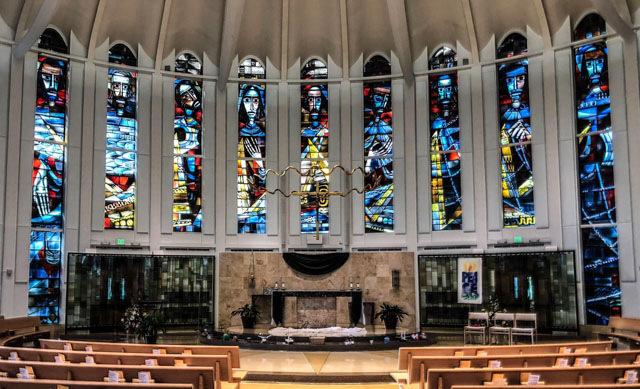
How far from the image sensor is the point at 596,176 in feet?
59.4

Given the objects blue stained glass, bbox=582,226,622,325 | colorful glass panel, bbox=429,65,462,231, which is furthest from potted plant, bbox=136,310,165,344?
blue stained glass, bbox=582,226,622,325

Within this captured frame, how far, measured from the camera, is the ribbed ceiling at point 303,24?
64.2 ft

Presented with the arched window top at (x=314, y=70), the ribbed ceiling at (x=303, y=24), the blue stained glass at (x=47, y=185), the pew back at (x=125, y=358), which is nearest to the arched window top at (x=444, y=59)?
the ribbed ceiling at (x=303, y=24)

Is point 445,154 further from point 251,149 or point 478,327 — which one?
point 478,327

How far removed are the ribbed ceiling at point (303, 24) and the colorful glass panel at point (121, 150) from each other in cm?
127

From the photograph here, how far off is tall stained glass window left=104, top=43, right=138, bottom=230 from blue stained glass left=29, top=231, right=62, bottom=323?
5.63 feet

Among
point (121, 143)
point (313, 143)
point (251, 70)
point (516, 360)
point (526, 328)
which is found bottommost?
point (526, 328)

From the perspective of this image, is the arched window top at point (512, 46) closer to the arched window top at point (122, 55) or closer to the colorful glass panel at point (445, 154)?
the colorful glass panel at point (445, 154)

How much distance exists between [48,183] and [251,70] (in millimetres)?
7365

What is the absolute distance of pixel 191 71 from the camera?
21547 millimetres

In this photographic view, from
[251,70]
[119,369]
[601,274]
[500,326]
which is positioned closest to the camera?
[119,369]

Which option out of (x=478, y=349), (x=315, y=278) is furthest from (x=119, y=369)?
(x=315, y=278)

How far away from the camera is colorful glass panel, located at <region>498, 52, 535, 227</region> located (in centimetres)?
1938

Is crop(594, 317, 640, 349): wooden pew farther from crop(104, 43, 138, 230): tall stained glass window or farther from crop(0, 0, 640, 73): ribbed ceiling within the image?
crop(104, 43, 138, 230): tall stained glass window
